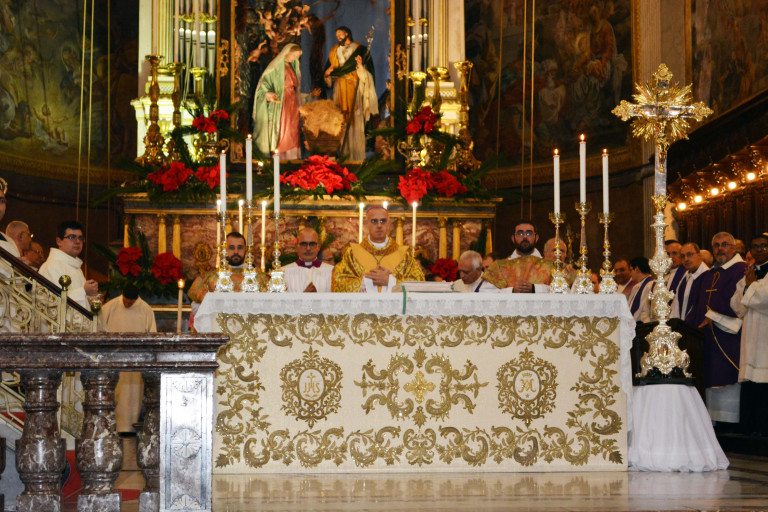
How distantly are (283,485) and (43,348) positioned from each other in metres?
1.82

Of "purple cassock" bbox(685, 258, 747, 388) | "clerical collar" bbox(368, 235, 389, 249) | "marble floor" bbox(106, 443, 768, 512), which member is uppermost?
"clerical collar" bbox(368, 235, 389, 249)

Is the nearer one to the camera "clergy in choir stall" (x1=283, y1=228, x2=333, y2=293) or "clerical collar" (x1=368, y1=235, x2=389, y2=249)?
"clerical collar" (x1=368, y1=235, x2=389, y2=249)

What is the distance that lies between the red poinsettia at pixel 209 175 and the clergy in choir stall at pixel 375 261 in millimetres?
2904

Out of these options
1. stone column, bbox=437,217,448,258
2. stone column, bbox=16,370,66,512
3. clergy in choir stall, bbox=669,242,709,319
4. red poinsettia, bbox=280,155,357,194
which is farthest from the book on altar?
stone column, bbox=437,217,448,258

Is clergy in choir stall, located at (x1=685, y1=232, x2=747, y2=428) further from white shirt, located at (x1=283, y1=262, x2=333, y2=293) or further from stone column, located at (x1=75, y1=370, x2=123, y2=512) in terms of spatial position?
stone column, located at (x1=75, y1=370, x2=123, y2=512)

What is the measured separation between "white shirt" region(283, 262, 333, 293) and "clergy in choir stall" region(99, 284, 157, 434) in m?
1.82

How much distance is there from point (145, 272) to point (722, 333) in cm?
519

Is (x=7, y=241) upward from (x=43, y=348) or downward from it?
upward

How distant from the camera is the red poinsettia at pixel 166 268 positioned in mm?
9539

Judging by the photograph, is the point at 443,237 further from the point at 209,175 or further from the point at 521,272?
the point at 521,272

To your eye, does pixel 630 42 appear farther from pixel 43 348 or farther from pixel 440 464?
pixel 43 348

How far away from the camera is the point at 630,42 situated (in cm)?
1522

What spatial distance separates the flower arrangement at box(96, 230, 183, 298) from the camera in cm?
955

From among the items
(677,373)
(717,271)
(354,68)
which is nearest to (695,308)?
(717,271)
